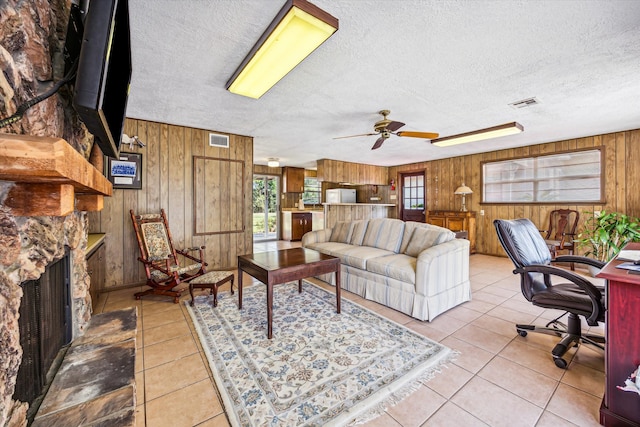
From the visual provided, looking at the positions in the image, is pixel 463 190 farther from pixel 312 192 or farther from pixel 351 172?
pixel 312 192

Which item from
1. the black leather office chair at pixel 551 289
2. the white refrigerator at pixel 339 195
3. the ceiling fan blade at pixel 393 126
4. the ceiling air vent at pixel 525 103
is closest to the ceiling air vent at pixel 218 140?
the ceiling fan blade at pixel 393 126

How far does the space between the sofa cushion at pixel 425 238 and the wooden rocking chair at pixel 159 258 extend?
2.68 meters

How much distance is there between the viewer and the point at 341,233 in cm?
436

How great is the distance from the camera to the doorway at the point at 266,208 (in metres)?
8.25

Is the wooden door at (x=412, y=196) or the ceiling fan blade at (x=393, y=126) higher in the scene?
the ceiling fan blade at (x=393, y=126)

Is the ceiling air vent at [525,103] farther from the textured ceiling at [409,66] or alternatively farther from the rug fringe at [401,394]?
the rug fringe at [401,394]

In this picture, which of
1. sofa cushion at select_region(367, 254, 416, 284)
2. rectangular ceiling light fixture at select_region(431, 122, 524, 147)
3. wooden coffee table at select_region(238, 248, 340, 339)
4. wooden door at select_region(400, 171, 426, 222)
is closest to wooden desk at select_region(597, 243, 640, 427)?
sofa cushion at select_region(367, 254, 416, 284)

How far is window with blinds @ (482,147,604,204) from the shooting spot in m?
4.80

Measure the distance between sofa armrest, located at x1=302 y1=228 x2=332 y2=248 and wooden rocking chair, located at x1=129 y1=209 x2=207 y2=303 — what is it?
60.4 inches

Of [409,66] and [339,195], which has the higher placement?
[409,66]

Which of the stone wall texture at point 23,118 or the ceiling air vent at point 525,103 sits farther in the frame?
the ceiling air vent at point 525,103

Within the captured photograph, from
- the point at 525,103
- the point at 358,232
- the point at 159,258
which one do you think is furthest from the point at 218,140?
the point at 525,103

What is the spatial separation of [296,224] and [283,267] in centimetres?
555

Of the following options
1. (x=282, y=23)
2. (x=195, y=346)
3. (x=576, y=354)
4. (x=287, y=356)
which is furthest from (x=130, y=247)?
(x=576, y=354)
